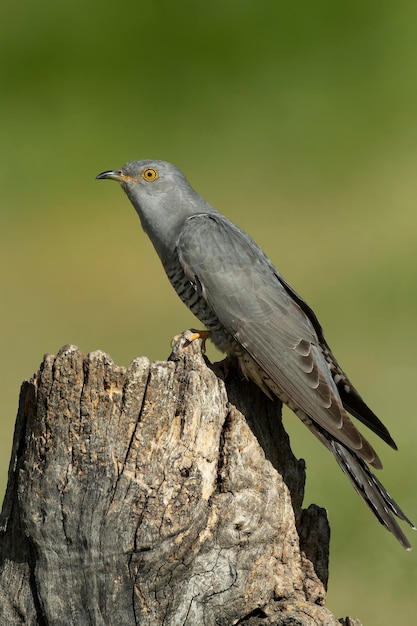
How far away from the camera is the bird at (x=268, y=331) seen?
4.02 meters

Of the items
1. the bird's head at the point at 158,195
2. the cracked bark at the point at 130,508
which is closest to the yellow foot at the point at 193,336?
the cracked bark at the point at 130,508

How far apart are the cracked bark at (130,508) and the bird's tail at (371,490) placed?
1.41 feet

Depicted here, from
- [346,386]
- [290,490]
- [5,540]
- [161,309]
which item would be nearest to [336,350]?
[161,309]

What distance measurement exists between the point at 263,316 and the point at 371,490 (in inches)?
32.8

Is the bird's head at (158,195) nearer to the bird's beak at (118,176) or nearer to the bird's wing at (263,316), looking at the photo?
the bird's beak at (118,176)

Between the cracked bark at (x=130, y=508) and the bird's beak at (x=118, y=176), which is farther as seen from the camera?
the bird's beak at (x=118, y=176)

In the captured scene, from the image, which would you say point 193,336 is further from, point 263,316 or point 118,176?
point 118,176

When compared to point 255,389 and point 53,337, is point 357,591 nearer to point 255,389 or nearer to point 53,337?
point 255,389

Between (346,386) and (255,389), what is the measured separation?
49 cm

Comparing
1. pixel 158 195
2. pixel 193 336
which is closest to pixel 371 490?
pixel 193 336

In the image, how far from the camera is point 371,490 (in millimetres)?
3945

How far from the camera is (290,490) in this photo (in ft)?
12.9

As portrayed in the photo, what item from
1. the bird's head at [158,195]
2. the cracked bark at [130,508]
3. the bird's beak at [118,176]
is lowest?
the cracked bark at [130,508]

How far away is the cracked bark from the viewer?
3.41 meters
